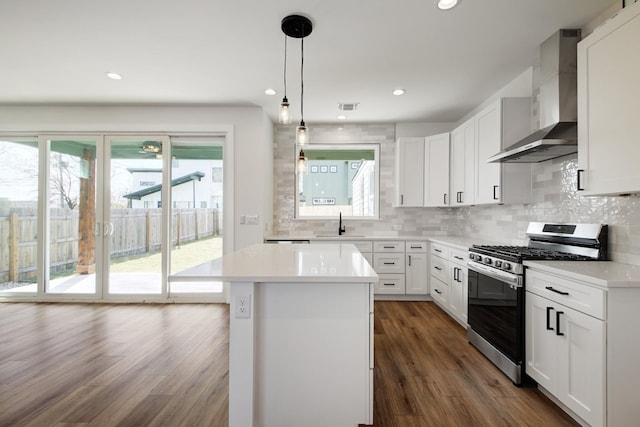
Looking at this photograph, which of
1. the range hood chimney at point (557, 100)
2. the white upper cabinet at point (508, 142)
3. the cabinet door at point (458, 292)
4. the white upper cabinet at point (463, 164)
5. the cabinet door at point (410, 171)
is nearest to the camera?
the range hood chimney at point (557, 100)

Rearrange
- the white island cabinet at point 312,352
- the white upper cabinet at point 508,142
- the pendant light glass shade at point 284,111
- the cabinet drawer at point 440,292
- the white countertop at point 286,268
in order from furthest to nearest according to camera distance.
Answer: the cabinet drawer at point 440,292 < the white upper cabinet at point 508,142 < the pendant light glass shade at point 284,111 < the white island cabinet at point 312,352 < the white countertop at point 286,268

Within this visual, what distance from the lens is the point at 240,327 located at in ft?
5.02

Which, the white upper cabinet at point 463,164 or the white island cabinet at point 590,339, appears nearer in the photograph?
the white island cabinet at point 590,339

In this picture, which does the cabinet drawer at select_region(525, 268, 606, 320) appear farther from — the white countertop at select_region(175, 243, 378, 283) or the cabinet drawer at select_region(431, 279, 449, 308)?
the cabinet drawer at select_region(431, 279, 449, 308)

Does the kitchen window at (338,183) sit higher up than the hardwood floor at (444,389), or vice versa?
the kitchen window at (338,183)

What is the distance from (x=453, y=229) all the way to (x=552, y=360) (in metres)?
2.87

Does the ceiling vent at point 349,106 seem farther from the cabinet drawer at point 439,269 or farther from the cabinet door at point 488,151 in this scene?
the cabinet drawer at point 439,269

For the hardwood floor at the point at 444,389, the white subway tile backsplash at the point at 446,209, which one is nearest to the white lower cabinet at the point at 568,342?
the hardwood floor at the point at 444,389

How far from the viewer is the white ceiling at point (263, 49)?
6.81 ft

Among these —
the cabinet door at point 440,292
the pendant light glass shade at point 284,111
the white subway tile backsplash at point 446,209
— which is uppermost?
the pendant light glass shade at point 284,111

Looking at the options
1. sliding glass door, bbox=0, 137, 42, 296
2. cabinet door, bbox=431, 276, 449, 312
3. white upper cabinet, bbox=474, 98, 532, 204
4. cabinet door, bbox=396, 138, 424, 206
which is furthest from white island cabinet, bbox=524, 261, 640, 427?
sliding glass door, bbox=0, 137, 42, 296

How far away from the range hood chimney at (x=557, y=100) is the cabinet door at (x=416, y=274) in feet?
6.61

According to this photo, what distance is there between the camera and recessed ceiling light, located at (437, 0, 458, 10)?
6.43 ft

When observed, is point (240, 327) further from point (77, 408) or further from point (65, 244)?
point (65, 244)
